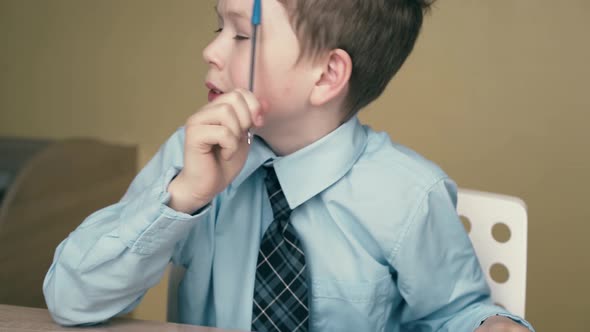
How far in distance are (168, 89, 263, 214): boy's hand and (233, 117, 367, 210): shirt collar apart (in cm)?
15

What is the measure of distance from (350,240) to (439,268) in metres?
0.13

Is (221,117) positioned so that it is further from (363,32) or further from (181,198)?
(363,32)

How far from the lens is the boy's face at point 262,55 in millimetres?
988

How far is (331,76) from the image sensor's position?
1.04 m

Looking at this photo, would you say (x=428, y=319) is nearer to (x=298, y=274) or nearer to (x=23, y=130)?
(x=298, y=274)

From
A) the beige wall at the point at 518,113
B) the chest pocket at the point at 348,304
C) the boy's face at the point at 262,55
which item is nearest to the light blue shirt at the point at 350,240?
the chest pocket at the point at 348,304

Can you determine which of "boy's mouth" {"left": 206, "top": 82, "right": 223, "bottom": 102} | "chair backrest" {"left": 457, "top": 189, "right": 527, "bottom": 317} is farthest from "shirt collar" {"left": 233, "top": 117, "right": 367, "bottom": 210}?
"chair backrest" {"left": 457, "top": 189, "right": 527, "bottom": 317}

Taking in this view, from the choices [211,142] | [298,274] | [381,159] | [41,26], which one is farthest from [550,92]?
[41,26]

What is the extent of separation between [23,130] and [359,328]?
1764mm

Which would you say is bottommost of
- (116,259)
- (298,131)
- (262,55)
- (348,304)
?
(348,304)

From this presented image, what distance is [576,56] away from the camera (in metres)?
1.92

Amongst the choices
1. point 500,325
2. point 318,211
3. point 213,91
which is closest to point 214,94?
point 213,91

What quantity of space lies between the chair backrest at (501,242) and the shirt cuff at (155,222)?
45 centimetres

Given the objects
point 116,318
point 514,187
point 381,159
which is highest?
point 381,159
